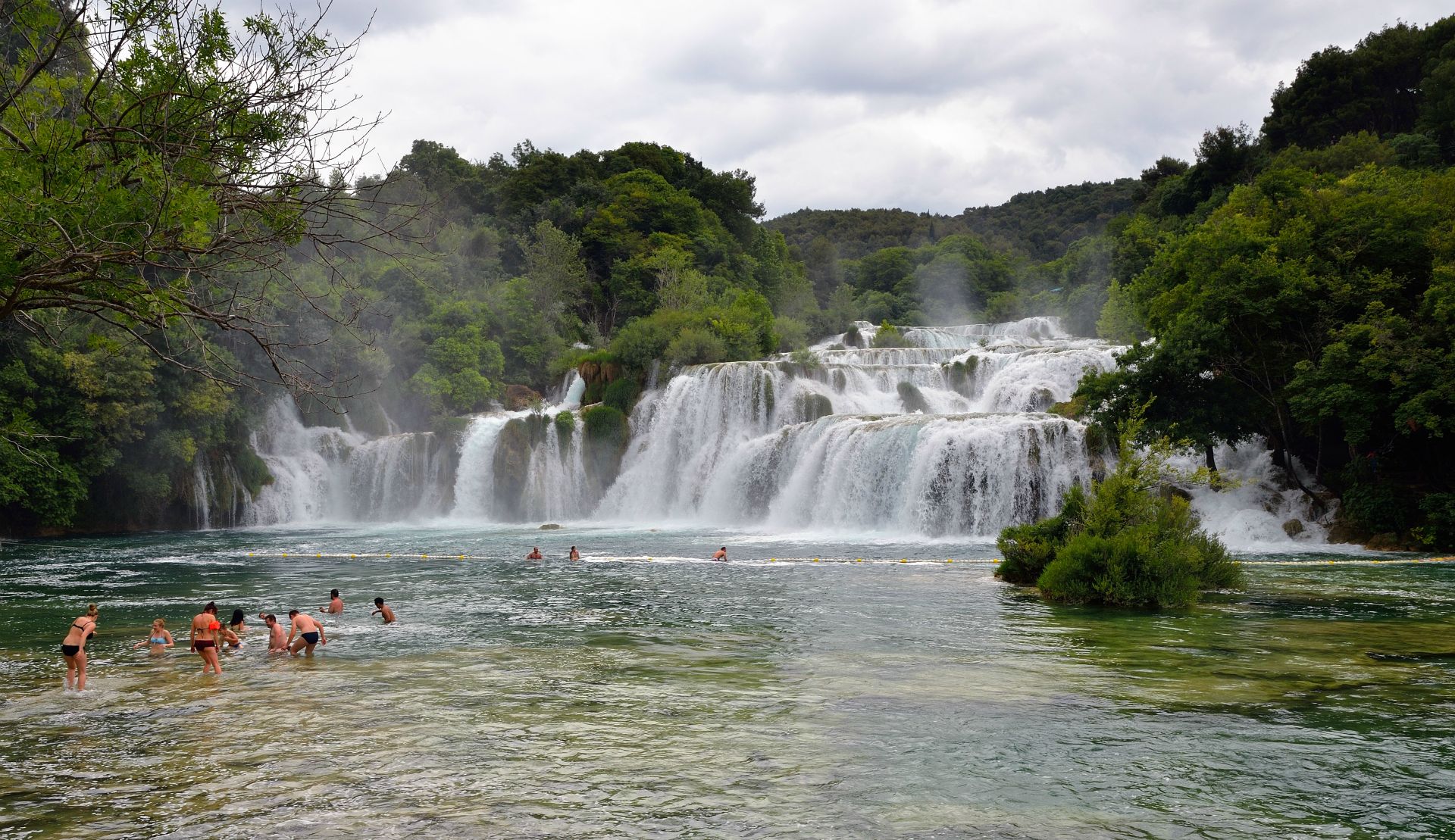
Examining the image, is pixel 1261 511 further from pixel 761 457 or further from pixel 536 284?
pixel 536 284

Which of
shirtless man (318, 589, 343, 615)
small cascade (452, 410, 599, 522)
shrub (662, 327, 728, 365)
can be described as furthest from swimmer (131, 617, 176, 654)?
shrub (662, 327, 728, 365)

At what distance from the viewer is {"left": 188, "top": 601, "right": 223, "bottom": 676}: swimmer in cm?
1218

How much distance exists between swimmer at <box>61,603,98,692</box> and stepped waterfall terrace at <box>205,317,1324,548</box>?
22.3 m

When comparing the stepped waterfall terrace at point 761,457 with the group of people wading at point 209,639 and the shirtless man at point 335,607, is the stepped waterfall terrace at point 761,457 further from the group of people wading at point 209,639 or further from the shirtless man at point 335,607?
the group of people wading at point 209,639

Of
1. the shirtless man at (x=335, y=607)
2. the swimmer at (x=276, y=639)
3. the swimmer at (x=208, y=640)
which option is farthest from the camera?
the shirtless man at (x=335, y=607)

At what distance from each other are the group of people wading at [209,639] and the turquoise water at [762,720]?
283 millimetres

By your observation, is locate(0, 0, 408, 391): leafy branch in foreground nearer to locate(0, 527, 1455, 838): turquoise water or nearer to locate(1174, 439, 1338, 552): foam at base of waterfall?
locate(0, 527, 1455, 838): turquoise water

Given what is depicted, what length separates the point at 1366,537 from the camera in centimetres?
2584

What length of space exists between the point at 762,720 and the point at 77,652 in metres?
7.37

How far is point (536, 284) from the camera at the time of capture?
59.2 m

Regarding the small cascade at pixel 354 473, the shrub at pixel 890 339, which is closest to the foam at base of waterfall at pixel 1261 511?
the small cascade at pixel 354 473

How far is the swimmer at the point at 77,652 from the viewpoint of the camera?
1097cm

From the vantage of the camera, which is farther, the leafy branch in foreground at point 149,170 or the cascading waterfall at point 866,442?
the cascading waterfall at point 866,442

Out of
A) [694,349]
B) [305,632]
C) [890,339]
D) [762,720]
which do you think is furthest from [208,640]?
[890,339]
